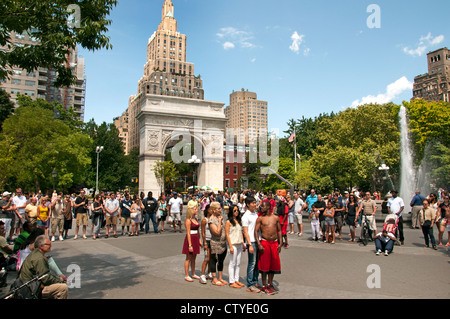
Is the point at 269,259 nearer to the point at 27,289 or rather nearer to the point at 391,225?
the point at 27,289

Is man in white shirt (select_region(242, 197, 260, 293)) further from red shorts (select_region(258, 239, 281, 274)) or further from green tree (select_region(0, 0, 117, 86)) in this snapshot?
green tree (select_region(0, 0, 117, 86))

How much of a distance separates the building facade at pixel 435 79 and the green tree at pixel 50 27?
10565 cm

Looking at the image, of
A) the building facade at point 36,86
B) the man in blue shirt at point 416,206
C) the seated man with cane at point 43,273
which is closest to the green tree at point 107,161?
the building facade at point 36,86

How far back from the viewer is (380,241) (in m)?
9.82

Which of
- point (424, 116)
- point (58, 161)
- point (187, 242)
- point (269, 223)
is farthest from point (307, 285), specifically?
point (424, 116)

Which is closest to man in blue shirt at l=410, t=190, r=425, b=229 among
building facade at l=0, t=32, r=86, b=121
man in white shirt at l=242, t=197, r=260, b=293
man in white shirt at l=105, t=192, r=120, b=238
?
man in white shirt at l=242, t=197, r=260, b=293

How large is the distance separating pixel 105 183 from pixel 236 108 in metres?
131

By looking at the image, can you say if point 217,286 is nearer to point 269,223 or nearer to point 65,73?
point 269,223

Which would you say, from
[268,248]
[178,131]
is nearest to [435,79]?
[178,131]

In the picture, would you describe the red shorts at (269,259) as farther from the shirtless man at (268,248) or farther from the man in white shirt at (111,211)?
the man in white shirt at (111,211)

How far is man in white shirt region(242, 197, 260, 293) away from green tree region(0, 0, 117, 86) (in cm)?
471

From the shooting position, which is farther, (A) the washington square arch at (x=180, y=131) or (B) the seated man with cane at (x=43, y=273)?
(A) the washington square arch at (x=180, y=131)

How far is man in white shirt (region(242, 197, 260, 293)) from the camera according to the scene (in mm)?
6344

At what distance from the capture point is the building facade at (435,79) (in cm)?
9381
